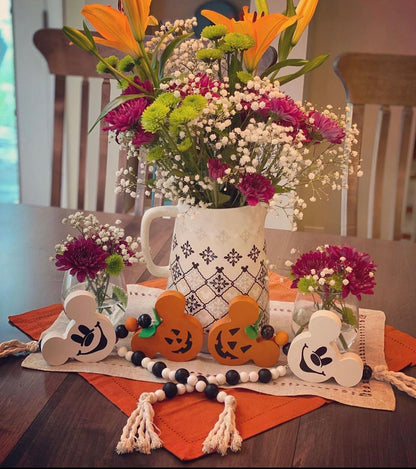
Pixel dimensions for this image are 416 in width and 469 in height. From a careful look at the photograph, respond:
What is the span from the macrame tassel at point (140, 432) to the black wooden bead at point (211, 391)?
0.26 feet

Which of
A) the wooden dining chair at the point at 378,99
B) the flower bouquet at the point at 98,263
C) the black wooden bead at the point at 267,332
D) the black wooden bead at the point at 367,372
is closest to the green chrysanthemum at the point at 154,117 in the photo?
the flower bouquet at the point at 98,263

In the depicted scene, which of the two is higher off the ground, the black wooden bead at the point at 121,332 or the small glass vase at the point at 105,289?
the small glass vase at the point at 105,289

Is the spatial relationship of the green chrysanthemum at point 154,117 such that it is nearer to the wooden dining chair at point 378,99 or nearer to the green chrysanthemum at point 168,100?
the green chrysanthemum at point 168,100

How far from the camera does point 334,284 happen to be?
2.93 feet

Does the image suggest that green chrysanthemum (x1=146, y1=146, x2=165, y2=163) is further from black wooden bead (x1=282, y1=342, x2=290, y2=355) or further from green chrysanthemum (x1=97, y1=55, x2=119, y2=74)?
black wooden bead (x1=282, y1=342, x2=290, y2=355)

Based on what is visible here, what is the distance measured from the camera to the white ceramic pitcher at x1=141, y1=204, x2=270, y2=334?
3.05 ft

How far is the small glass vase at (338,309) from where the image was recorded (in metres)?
0.94

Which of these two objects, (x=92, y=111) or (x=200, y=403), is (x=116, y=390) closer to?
(x=200, y=403)

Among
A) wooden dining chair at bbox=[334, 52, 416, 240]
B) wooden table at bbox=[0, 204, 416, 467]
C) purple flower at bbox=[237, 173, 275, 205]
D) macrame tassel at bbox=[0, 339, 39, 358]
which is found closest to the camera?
wooden table at bbox=[0, 204, 416, 467]

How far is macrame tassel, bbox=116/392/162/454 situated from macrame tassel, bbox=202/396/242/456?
2.3 inches

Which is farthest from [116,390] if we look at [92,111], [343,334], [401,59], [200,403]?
[92,111]

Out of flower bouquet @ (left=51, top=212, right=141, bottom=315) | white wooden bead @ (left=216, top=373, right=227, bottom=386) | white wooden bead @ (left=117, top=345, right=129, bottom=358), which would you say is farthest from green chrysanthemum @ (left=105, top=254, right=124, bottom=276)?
white wooden bead @ (left=216, top=373, right=227, bottom=386)

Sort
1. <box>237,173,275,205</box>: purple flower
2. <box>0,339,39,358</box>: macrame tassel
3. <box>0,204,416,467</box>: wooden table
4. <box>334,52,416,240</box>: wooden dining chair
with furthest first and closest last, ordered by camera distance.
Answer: <box>334,52,416,240</box>: wooden dining chair → <box>0,339,39,358</box>: macrame tassel → <box>237,173,275,205</box>: purple flower → <box>0,204,416,467</box>: wooden table

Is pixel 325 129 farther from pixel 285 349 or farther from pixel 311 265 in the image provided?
pixel 285 349
